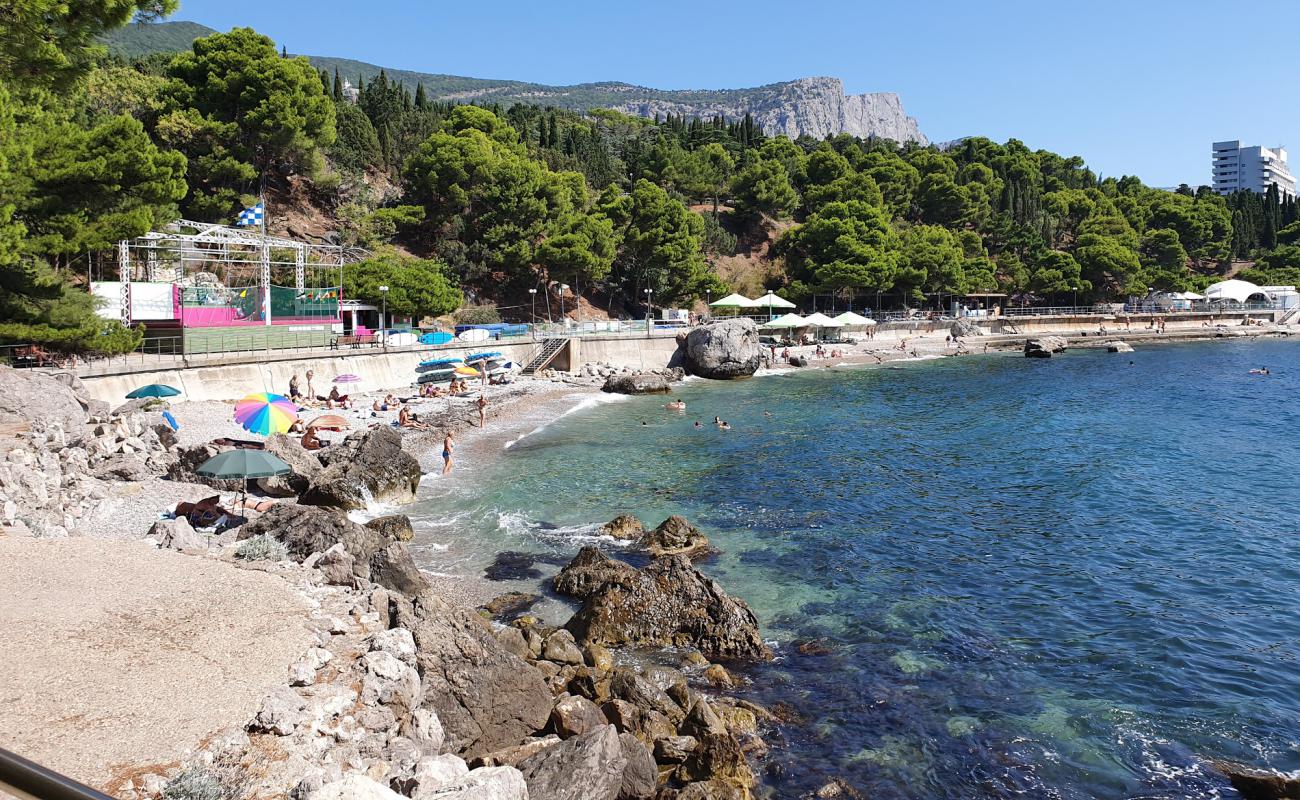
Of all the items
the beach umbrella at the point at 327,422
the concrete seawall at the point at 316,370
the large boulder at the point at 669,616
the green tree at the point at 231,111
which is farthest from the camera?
the green tree at the point at 231,111

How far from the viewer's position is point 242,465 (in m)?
15.8

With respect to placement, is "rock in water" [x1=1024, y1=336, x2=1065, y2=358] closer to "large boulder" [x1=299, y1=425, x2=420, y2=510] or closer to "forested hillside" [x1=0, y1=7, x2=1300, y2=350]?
"forested hillside" [x1=0, y1=7, x2=1300, y2=350]

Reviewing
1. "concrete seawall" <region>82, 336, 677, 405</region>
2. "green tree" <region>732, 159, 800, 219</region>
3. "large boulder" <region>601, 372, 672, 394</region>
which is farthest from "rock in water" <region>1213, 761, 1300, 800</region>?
"green tree" <region>732, 159, 800, 219</region>

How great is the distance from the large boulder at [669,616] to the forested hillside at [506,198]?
12.4 m

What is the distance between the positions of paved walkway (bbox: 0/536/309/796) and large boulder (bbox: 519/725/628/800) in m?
2.80

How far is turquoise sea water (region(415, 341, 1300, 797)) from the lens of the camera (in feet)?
34.9

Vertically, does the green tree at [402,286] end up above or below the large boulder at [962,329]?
above

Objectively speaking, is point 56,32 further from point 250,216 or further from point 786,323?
point 786,323

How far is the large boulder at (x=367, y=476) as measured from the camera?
19453mm

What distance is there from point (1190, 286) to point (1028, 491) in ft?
307

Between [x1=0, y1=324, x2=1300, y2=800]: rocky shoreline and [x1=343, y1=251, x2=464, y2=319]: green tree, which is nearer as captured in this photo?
[x1=0, y1=324, x2=1300, y2=800]: rocky shoreline

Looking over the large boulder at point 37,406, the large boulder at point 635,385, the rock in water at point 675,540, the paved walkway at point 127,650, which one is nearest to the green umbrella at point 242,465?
the paved walkway at point 127,650

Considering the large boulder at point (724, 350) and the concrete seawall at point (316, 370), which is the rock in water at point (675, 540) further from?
the large boulder at point (724, 350)

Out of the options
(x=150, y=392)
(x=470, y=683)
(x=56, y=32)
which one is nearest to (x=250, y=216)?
(x=150, y=392)
